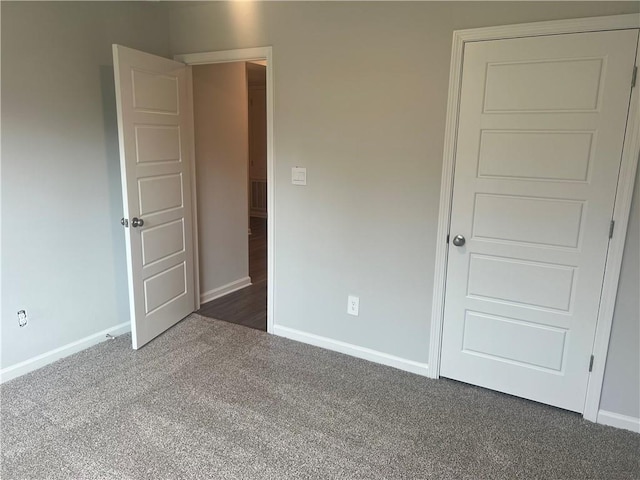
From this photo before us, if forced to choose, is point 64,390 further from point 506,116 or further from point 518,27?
point 518,27

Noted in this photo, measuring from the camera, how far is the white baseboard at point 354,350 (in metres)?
2.95

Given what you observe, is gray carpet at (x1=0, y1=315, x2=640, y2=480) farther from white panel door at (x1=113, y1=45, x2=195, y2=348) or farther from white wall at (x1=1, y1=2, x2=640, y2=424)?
white panel door at (x1=113, y1=45, x2=195, y2=348)

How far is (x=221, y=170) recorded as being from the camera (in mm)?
4117

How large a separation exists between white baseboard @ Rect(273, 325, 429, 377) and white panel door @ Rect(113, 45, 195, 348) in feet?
2.99

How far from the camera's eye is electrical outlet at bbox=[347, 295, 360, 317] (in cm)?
309

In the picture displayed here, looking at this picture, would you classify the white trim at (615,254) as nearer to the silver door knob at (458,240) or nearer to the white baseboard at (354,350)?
the silver door knob at (458,240)

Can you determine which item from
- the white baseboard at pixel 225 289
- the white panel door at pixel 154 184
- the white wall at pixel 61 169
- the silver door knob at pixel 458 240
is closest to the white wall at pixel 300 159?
the white wall at pixel 61 169

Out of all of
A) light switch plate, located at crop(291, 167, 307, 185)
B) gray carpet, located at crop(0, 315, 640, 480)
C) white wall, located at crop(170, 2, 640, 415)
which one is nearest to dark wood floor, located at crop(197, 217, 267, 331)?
white wall, located at crop(170, 2, 640, 415)

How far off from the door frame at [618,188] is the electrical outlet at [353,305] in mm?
530

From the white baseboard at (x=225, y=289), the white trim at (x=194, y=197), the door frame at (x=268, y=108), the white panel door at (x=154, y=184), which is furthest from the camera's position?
the white baseboard at (x=225, y=289)

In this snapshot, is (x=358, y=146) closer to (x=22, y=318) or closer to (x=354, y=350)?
(x=354, y=350)

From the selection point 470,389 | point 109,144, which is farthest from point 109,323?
point 470,389

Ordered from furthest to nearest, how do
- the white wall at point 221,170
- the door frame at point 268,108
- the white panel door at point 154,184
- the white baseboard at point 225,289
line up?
the white baseboard at point 225,289
the white wall at point 221,170
the door frame at point 268,108
the white panel door at point 154,184

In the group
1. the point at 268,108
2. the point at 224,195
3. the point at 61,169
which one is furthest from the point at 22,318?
the point at 268,108
